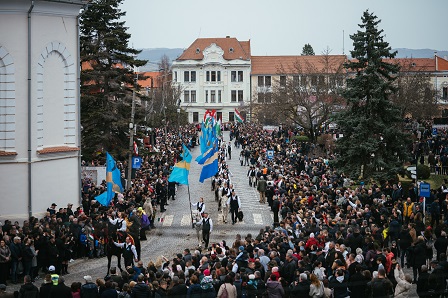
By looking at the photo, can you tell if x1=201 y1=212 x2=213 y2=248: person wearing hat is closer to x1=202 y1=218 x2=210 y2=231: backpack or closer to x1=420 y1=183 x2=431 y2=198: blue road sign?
x1=202 y1=218 x2=210 y2=231: backpack

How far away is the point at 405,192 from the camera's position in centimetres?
3219

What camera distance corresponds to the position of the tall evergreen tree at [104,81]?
4678cm

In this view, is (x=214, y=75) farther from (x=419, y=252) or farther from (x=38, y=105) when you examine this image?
(x=419, y=252)

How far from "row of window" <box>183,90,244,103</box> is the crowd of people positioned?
7519 centimetres

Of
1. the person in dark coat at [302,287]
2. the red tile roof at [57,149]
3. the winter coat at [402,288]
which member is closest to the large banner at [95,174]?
the red tile roof at [57,149]

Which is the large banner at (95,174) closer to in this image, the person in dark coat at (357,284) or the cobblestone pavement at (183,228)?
the cobblestone pavement at (183,228)

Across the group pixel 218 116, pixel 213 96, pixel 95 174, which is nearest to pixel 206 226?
pixel 95 174

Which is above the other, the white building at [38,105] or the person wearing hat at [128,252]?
the white building at [38,105]

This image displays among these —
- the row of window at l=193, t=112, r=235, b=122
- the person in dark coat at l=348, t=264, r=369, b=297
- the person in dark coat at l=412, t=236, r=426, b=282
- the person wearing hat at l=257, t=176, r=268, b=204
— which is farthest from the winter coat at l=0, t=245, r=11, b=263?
the row of window at l=193, t=112, r=235, b=122

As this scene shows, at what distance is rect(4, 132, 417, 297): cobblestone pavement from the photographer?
2595 cm

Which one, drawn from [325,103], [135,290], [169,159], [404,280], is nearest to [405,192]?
[404,280]

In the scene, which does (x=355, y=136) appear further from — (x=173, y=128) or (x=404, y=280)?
(x=173, y=128)

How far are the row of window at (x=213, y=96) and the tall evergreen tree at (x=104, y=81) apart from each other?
215 ft

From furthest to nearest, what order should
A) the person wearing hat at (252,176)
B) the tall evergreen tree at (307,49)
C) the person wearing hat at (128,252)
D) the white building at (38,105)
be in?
the tall evergreen tree at (307,49)
the person wearing hat at (252,176)
the white building at (38,105)
the person wearing hat at (128,252)
